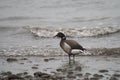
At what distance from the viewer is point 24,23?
949 inches

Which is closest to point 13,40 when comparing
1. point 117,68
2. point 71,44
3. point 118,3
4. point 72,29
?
point 72,29

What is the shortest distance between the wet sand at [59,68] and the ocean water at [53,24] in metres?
1.41

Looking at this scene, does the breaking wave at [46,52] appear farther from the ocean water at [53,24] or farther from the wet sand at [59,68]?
the wet sand at [59,68]

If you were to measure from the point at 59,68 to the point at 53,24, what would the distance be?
10.5 m

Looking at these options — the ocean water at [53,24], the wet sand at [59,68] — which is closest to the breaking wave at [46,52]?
the ocean water at [53,24]

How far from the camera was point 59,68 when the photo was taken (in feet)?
40.9

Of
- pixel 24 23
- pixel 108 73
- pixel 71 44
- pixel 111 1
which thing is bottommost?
pixel 108 73

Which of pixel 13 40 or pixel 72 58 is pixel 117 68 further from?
pixel 13 40

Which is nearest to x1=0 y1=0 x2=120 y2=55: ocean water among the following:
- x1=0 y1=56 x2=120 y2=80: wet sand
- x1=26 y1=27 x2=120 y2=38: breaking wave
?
x1=26 y1=27 x2=120 y2=38: breaking wave

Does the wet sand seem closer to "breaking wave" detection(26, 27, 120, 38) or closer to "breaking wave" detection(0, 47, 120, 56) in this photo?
Result: "breaking wave" detection(0, 47, 120, 56)

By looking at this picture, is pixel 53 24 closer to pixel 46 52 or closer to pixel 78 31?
pixel 78 31

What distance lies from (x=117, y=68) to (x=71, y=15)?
13.3 m

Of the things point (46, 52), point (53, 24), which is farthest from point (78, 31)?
point (46, 52)

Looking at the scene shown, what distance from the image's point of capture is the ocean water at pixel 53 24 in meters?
16.7
